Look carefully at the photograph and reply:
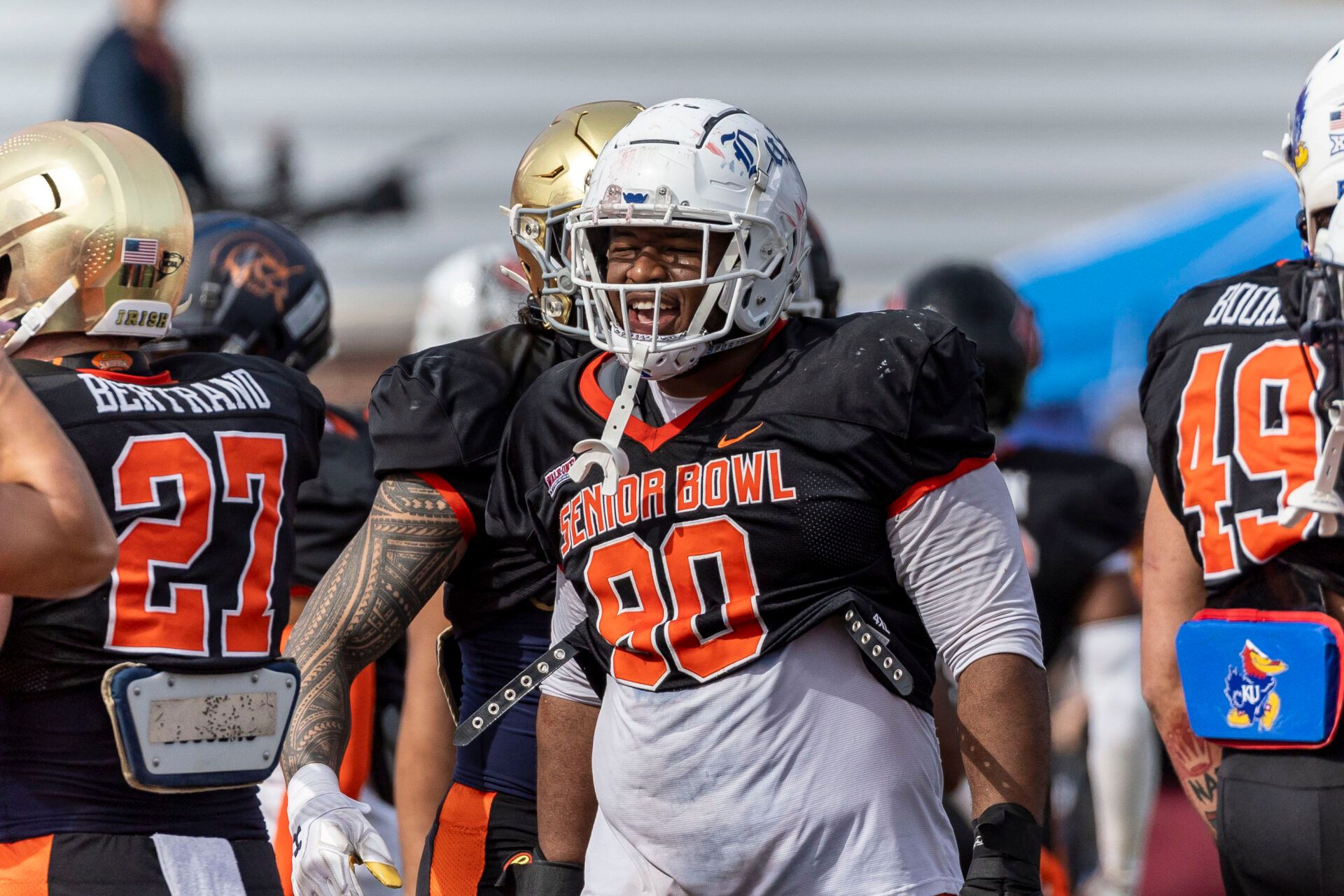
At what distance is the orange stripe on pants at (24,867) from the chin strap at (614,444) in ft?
3.03

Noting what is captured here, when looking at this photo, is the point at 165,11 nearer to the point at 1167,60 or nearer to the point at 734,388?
the point at 734,388

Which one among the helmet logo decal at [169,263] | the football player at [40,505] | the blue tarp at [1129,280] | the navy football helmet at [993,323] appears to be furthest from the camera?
the blue tarp at [1129,280]

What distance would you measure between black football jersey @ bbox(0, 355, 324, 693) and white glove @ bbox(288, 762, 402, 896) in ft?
0.81

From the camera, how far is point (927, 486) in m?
2.53

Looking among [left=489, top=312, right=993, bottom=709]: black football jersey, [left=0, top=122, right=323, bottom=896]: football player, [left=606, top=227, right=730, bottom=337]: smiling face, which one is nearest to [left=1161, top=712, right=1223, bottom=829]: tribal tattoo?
[left=489, top=312, right=993, bottom=709]: black football jersey

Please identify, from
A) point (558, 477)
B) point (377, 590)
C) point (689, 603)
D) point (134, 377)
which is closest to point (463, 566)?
point (377, 590)

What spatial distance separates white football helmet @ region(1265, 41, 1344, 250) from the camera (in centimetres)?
256

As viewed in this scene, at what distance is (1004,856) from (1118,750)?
358 centimetres

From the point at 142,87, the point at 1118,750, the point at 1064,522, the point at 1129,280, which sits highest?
the point at 142,87

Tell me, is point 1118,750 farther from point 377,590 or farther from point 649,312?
point 649,312

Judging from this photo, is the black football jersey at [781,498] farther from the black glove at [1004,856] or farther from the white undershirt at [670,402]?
the black glove at [1004,856]

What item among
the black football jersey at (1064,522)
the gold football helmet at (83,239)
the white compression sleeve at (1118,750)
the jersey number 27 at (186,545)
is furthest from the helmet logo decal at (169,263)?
the white compression sleeve at (1118,750)

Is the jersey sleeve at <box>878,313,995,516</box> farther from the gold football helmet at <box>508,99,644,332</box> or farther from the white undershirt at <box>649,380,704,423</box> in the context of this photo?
the gold football helmet at <box>508,99,644,332</box>

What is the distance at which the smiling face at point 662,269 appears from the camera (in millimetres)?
2648
